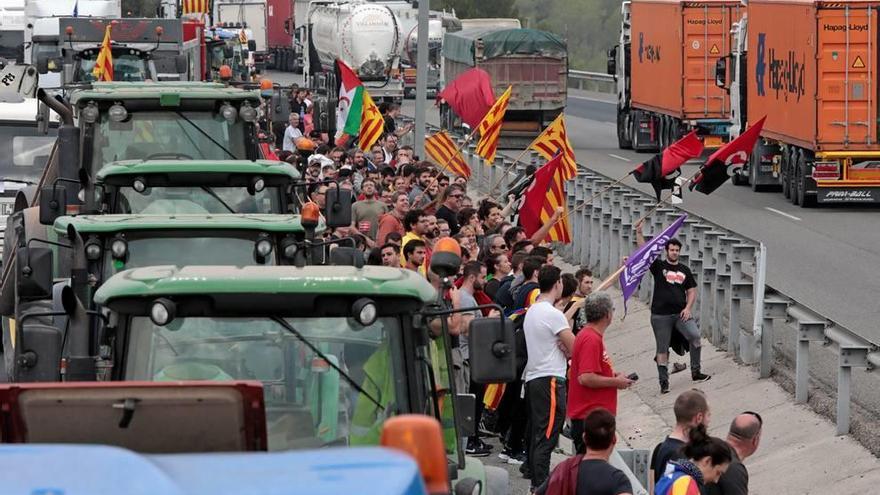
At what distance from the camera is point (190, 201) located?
12922 millimetres

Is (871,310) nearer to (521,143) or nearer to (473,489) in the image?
(473,489)

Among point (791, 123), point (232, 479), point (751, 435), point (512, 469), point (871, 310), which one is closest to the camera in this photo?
point (232, 479)

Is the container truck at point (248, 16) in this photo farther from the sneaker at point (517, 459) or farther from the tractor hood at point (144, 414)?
the tractor hood at point (144, 414)

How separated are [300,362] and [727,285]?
12.2 metres

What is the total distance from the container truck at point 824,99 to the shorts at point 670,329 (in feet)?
49.5

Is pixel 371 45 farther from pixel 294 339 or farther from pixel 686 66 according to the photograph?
pixel 294 339

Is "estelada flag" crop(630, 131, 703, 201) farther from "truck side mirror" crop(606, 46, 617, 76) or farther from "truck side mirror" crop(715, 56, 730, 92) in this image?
"truck side mirror" crop(606, 46, 617, 76)

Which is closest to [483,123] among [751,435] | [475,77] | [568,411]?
[475,77]

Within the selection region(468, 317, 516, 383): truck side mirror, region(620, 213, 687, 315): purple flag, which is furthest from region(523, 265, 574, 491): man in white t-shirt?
region(468, 317, 516, 383): truck side mirror

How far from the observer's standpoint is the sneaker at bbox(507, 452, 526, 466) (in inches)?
575

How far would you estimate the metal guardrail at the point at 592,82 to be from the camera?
8103 centimetres

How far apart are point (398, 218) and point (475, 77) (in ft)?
31.6

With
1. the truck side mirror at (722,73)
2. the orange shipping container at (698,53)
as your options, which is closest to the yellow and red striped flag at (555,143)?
the truck side mirror at (722,73)

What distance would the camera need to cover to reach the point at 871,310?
73.0ft
